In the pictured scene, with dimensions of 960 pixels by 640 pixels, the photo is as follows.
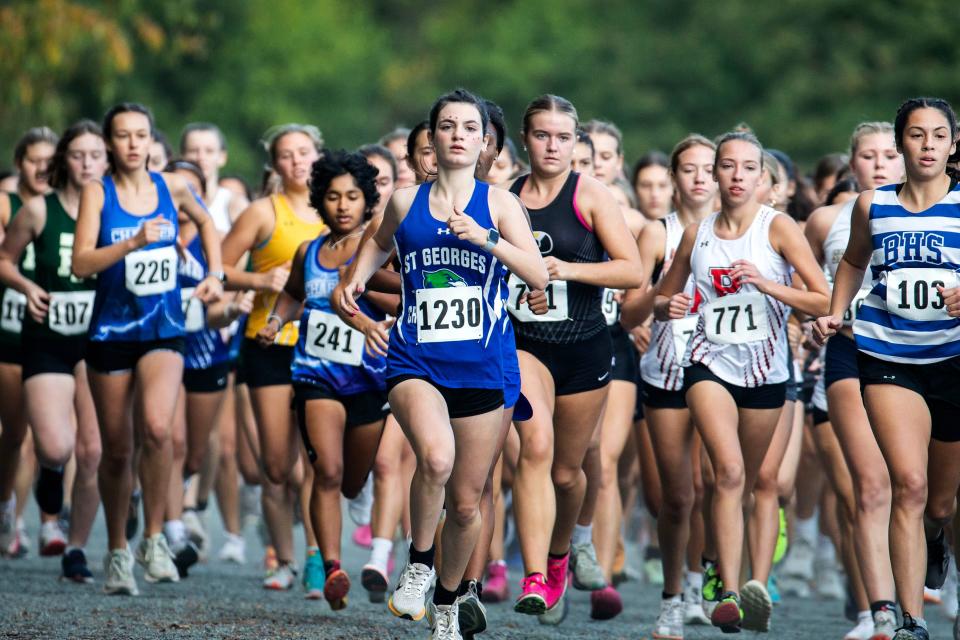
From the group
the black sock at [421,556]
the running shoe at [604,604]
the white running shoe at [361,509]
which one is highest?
the white running shoe at [361,509]

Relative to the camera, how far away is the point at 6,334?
432 inches

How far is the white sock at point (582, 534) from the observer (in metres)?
9.79

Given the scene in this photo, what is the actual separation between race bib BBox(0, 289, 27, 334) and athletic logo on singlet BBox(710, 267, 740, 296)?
4.09 meters

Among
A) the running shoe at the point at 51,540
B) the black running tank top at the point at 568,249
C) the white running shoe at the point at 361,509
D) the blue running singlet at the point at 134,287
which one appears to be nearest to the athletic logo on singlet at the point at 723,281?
the black running tank top at the point at 568,249

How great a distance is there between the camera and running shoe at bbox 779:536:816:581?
41.2 feet

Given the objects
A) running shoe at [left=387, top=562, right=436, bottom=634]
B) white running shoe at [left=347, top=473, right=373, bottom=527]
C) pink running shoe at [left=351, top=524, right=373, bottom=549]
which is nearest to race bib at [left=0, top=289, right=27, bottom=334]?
white running shoe at [left=347, top=473, right=373, bottom=527]

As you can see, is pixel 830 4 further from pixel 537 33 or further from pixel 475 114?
pixel 475 114

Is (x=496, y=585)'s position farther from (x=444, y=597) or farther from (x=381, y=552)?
(x=444, y=597)

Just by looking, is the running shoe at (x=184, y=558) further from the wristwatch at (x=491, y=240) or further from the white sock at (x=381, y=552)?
the wristwatch at (x=491, y=240)

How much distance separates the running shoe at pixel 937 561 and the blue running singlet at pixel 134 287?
3.87 meters

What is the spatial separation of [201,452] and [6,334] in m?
1.31

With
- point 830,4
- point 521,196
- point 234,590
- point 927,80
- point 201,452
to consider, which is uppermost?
point 830,4

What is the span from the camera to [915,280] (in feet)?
26.3

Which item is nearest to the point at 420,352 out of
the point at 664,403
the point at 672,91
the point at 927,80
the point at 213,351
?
the point at 664,403
